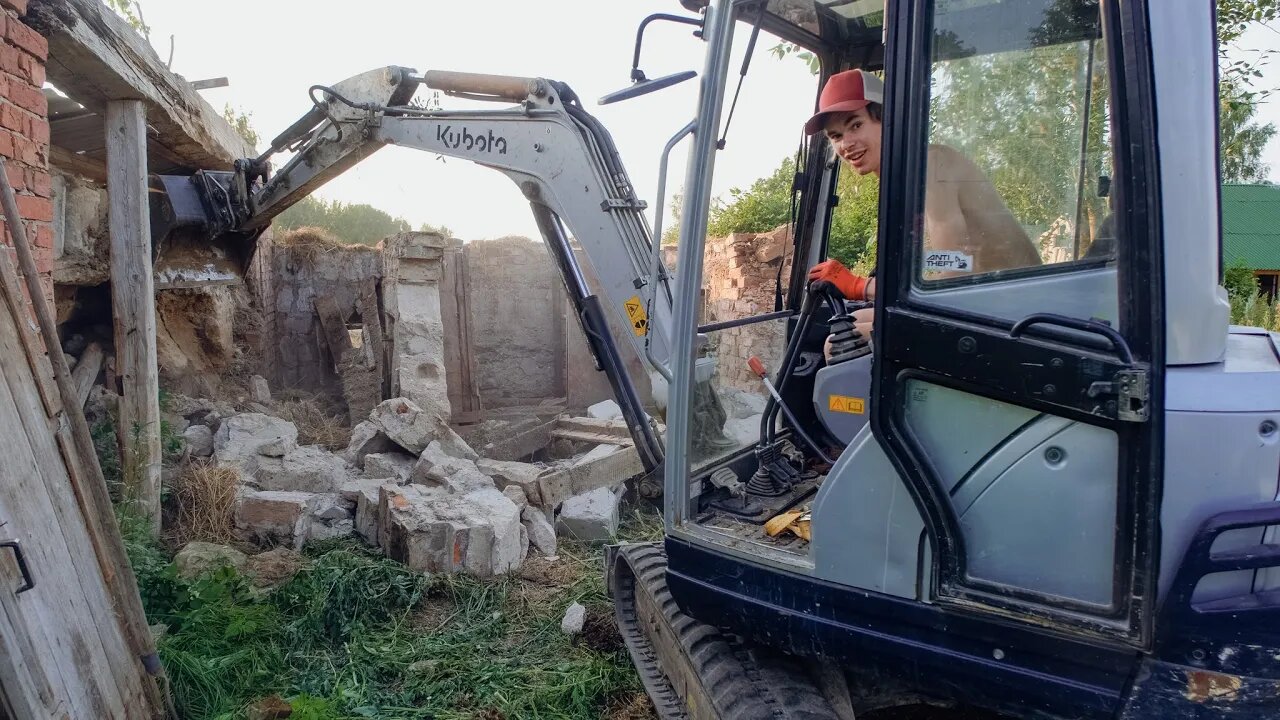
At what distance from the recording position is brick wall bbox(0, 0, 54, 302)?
2.87m

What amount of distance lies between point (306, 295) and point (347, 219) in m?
18.7

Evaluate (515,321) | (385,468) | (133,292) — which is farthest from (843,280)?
(515,321)

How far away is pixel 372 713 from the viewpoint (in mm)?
3256

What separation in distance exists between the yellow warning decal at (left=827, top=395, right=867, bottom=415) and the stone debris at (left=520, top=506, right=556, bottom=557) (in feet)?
9.67

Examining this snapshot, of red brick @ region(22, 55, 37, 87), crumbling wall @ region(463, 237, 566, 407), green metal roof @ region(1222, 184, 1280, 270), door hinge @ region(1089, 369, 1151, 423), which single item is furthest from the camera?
green metal roof @ region(1222, 184, 1280, 270)

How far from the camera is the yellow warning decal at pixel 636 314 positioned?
3.43m

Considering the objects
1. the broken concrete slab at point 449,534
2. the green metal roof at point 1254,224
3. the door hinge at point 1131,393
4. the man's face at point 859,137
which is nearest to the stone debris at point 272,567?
the broken concrete slab at point 449,534

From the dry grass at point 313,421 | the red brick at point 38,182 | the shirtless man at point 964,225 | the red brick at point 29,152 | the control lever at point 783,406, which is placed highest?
the red brick at point 29,152

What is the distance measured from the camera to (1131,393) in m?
1.62

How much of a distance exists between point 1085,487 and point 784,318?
6.14 feet

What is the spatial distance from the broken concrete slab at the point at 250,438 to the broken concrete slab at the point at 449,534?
1.36 metres

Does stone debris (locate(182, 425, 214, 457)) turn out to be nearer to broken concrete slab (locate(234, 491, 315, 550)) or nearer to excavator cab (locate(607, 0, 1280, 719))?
broken concrete slab (locate(234, 491, 315, 550))

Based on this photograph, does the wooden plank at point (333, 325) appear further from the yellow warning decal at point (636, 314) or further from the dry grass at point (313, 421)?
the yellow warning decal at point (636, 314)

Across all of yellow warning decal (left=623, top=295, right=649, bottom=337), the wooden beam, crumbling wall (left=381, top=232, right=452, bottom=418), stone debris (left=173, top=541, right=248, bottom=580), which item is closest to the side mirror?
yellow warning decal (left=623, top=295, right=649, bottom=337)
